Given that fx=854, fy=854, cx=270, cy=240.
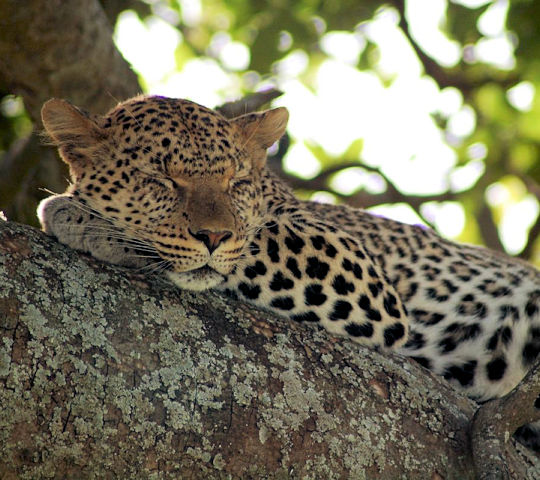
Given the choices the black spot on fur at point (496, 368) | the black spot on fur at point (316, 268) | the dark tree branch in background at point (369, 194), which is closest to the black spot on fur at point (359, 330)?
the black spot on fur at point (316, 268)

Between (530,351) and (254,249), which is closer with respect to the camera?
(254,249)

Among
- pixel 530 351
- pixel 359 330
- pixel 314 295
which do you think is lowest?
pixel 359 330

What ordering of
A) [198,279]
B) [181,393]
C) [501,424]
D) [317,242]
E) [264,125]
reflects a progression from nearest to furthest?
[181,393], [501,424], [198,279], [317,242], [264,125]

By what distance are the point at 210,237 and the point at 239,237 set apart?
0.74 feet

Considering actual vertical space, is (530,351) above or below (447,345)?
above

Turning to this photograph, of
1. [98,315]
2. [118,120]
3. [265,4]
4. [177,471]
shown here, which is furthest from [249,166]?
[265,4]

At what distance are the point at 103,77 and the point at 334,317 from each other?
266cm

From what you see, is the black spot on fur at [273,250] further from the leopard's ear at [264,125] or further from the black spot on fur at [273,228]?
the leopard's ear at [264,125]

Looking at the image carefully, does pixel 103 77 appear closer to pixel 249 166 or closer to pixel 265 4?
pixel 249 166

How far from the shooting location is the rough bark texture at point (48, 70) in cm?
567

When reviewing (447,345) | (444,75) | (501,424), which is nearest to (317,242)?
(447,345)

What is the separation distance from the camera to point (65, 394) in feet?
10.3

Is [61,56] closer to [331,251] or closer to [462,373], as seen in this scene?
[331,251]

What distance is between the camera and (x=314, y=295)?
4.96 m
